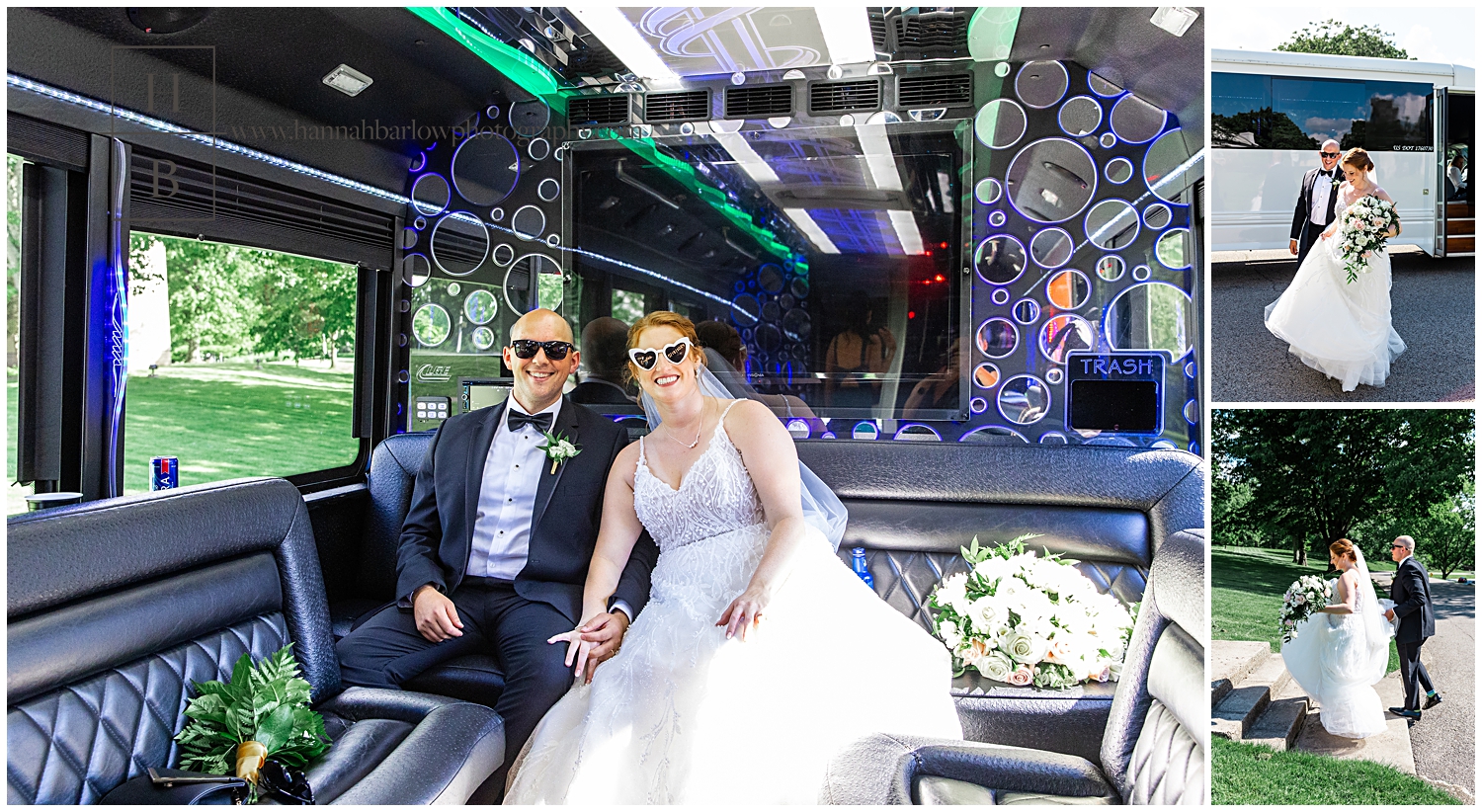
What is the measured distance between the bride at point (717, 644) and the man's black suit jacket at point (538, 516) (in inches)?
6.0

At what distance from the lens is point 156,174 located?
275 centimetres

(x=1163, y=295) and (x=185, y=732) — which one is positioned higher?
(x=1163, y=295)

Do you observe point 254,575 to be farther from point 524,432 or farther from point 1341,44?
point 1341,44

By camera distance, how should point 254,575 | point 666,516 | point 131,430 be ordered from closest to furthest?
1. point 254,575
2. point 666,516
3. point 131,430

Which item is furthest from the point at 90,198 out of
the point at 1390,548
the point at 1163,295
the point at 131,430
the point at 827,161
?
the point at 1163,295

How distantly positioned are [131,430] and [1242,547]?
2.97 meters

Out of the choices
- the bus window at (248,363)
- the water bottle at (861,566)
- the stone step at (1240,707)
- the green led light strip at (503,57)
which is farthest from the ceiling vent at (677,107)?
the stone step at (1240,707)

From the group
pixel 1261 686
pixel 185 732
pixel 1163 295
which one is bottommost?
pixel 185 732

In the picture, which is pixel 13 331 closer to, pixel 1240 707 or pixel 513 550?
pixel 513 550

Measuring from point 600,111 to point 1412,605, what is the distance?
317 centimetres

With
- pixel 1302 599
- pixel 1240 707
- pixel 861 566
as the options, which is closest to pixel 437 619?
pixel 861 566

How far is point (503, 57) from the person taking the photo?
11.3 feet

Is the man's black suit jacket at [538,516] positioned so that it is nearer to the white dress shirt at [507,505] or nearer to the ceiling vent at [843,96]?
the white dress shirt at [507,505]

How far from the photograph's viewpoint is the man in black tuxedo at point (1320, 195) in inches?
52.7
